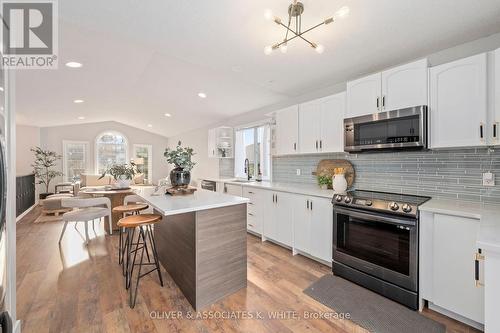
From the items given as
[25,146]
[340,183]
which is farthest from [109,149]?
[340,183]

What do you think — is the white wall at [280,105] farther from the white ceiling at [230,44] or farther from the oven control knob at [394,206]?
the oven control knob at [394,206]

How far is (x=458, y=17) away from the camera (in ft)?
5.75

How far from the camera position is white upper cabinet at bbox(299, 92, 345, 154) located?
2736 mm

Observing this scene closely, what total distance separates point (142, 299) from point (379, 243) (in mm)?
2310

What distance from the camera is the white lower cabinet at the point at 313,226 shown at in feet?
8.34

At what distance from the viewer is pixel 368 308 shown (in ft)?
6.22

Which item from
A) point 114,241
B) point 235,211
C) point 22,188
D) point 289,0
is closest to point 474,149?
point 289,0

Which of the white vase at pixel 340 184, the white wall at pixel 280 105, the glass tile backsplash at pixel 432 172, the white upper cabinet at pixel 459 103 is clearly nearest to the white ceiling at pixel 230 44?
the white wall at pixel 280 105

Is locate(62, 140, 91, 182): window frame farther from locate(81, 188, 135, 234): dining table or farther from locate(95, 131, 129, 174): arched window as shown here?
locate(81, 188, 135, 234): dining table

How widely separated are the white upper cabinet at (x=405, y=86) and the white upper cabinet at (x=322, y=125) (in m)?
0.51

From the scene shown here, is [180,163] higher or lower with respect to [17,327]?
higher

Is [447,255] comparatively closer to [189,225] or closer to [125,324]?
[189,225]

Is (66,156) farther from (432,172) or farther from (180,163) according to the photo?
(432,172)

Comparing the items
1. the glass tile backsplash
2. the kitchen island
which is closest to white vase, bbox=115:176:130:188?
the kitchen island
